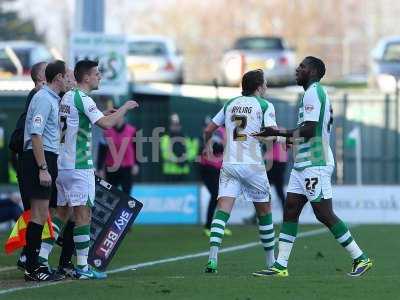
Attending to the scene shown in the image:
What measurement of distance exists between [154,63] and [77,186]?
25006mm

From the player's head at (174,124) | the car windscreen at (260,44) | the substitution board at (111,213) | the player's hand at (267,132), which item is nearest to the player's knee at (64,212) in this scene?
the substitution board at (111,213)

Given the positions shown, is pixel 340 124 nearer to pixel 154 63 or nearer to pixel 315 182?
pixel 154 63

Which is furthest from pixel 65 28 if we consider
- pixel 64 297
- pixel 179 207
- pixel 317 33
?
pixel 64 297

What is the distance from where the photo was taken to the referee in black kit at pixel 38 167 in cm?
1146

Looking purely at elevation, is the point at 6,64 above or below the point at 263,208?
above

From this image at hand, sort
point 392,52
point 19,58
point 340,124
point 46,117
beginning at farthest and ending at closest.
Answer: point 392,52
point 19,58
point 340,124
point 46,117

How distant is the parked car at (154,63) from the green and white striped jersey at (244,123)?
23383mm

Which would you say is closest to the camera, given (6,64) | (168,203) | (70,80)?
(70,80)

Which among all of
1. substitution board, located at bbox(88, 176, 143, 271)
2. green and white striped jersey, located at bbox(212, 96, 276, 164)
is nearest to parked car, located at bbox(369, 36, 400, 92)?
green and white striped jersey, located at bbox(212, 96, 276, 164)

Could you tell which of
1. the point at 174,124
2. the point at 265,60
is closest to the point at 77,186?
the point at 174,124

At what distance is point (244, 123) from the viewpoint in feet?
40.6

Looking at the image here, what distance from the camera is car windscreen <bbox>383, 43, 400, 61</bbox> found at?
1413 inches

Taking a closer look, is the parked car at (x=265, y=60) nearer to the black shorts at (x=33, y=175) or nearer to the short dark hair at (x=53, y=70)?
the short dark hair at (x=53, y=70)

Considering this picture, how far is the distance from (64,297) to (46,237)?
1870mm
